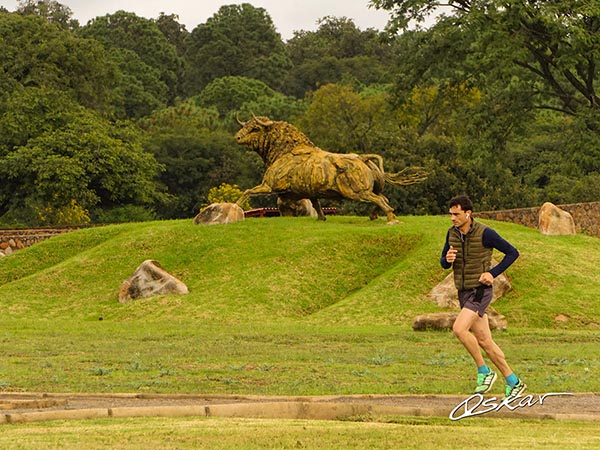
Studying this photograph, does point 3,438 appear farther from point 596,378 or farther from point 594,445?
point 596,378

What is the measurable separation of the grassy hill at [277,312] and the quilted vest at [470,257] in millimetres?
2236

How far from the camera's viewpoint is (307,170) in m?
33.2

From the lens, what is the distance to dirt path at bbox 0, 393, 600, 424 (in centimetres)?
1197

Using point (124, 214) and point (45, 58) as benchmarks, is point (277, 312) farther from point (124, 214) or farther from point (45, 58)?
point (45, 58)

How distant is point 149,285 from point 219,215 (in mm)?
5157

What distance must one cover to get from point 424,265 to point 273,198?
112 ft

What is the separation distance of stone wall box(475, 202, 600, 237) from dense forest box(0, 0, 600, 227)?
261cm

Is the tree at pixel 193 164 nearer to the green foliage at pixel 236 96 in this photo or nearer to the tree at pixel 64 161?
the green foliage at pixel 236 96

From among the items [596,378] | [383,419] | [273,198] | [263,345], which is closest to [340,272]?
[263,345]

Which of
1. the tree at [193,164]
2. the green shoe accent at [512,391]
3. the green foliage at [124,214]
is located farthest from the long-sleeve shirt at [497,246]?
the tree at [193,164]

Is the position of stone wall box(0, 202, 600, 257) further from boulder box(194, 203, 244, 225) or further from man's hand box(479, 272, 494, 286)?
man's hand box(479, 272, 494, 286)

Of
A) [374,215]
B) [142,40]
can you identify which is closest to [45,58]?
[374,215]

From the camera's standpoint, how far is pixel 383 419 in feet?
38.4

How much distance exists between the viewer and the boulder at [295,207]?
36250mm
